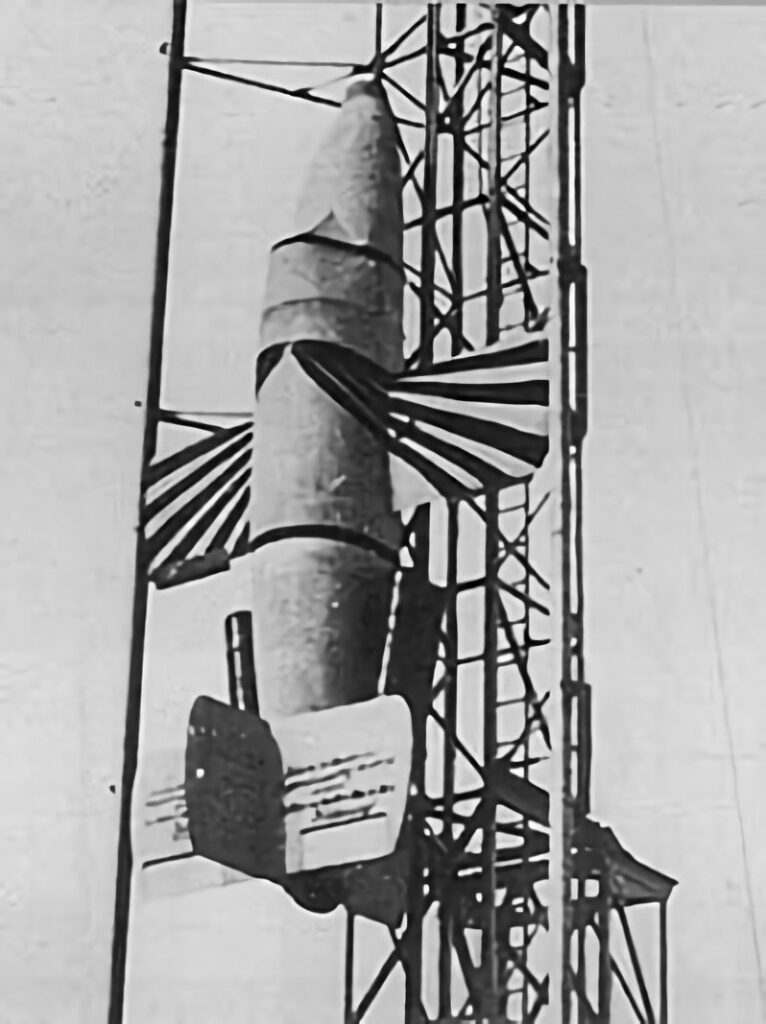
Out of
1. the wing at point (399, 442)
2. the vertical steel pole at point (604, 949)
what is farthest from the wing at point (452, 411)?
the vertical steel pole at point (604, 949)

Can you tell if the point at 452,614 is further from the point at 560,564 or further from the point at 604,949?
the point at 604,949

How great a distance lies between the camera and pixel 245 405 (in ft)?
11.6

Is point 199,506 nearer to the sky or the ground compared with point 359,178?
nearer to the ground

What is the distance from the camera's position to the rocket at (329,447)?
11.0 ft

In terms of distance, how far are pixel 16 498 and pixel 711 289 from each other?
1.37 metres

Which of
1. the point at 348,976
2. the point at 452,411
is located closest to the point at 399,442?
the point at 452,411

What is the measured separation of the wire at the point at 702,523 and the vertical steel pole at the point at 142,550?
0.94 meters

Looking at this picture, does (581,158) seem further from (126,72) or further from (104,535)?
(104,535)

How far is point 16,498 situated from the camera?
348 centimetres

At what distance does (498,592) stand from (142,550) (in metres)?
0.69

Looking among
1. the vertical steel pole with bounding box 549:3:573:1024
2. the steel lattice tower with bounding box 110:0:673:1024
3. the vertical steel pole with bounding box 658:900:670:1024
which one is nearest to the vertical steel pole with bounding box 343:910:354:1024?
the steel lattice tower with bounding box 110:0:673:1024

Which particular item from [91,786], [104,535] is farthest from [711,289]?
[91,786]

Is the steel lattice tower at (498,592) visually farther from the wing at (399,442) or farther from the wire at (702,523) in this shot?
the wire at (702,523)

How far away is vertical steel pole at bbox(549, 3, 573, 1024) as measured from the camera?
3135mm
